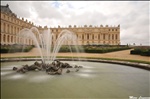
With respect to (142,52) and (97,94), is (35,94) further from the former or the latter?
(142,52)

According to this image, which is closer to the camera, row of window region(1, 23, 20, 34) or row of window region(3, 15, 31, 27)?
row of window region(1, 23, 20, 34)

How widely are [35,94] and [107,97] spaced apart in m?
2.63

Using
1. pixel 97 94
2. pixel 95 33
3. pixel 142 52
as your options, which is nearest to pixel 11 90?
pixel 97 94

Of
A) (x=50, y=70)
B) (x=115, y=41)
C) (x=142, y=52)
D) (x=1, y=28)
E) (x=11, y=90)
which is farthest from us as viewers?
(x=115, y=41)

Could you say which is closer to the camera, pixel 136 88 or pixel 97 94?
pixel 97 94

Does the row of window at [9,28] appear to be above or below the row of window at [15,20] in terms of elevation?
below

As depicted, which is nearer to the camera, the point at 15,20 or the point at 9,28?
the point at 9,28

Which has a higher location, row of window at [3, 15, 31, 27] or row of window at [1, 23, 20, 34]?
row of window at [3, 15, 31, 27]

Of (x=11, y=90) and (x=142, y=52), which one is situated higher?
(x=142, y=52)

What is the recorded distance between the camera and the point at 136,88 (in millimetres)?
5832

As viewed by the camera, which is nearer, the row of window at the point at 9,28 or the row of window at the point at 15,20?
the row of window at the point at 9,28

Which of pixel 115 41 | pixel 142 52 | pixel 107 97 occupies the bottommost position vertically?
pixel 107 97

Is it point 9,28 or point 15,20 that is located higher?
point 15,20

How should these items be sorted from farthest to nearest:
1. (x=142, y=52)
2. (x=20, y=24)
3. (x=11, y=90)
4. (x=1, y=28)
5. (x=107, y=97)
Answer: (x=20, y=24)
(x=1, y=28)
(x=142, y=52)
(x=11, y=90)
(x=107, y=97)
